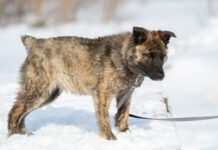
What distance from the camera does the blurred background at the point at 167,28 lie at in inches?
463

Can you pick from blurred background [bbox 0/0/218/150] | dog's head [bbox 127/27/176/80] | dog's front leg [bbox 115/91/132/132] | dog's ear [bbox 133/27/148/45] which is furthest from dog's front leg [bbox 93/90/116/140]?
blurred background [bbox 0/0/218/150]

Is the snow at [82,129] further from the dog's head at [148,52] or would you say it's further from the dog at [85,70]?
the dog's head at [148,52]

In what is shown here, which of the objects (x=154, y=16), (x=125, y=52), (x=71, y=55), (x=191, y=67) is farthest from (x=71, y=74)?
(x=154, y=16)

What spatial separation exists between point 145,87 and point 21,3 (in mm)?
26155

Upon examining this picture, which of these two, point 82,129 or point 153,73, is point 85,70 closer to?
point 82,129

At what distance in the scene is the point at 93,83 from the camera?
7531 mm

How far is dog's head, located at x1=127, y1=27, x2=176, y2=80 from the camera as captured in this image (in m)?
7.06

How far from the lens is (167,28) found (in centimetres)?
2772

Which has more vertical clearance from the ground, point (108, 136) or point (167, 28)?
point (108, 136)

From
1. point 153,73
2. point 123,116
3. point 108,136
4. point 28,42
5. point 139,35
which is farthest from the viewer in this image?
point 123,116

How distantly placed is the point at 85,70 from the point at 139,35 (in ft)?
2.86

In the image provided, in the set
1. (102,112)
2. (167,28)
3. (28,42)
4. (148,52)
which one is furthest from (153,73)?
(167,28)

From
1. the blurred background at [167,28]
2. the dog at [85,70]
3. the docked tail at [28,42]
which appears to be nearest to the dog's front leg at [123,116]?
the dog at [85,70]

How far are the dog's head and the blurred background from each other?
1.68 metres
